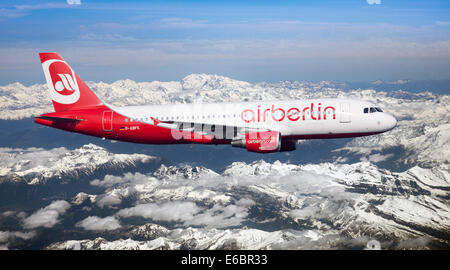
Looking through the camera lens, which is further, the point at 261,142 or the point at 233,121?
the point at 233,121

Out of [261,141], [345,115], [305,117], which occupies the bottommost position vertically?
[261,141]

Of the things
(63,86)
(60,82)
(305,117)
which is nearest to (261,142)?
(305,117)

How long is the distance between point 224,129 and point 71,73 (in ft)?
99.5

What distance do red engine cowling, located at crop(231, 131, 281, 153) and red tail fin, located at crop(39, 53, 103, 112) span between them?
93.7ft

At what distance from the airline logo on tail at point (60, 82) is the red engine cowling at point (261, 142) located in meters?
31.2

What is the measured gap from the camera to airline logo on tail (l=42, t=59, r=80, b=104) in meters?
53.3

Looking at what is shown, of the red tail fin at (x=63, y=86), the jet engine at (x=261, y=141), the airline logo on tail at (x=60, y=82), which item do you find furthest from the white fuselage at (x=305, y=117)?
the airline logo on tail at (x=60, y=82)

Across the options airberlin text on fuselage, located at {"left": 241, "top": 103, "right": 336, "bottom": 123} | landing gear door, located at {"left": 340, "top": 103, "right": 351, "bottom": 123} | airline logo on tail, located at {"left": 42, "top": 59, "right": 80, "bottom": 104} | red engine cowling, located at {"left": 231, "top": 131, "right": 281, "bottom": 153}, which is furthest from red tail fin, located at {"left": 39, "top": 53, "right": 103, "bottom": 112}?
landing gear door, located at {"left": 340, "top": 103, "right": 351, "bottom": 123}

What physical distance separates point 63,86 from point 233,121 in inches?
1245

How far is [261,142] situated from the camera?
45.2 meters

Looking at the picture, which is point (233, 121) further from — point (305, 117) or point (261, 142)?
point (305, 117)

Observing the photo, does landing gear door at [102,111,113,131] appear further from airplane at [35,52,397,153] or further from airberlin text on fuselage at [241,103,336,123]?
airberlin text on fuselage at [241,103,336,123]
